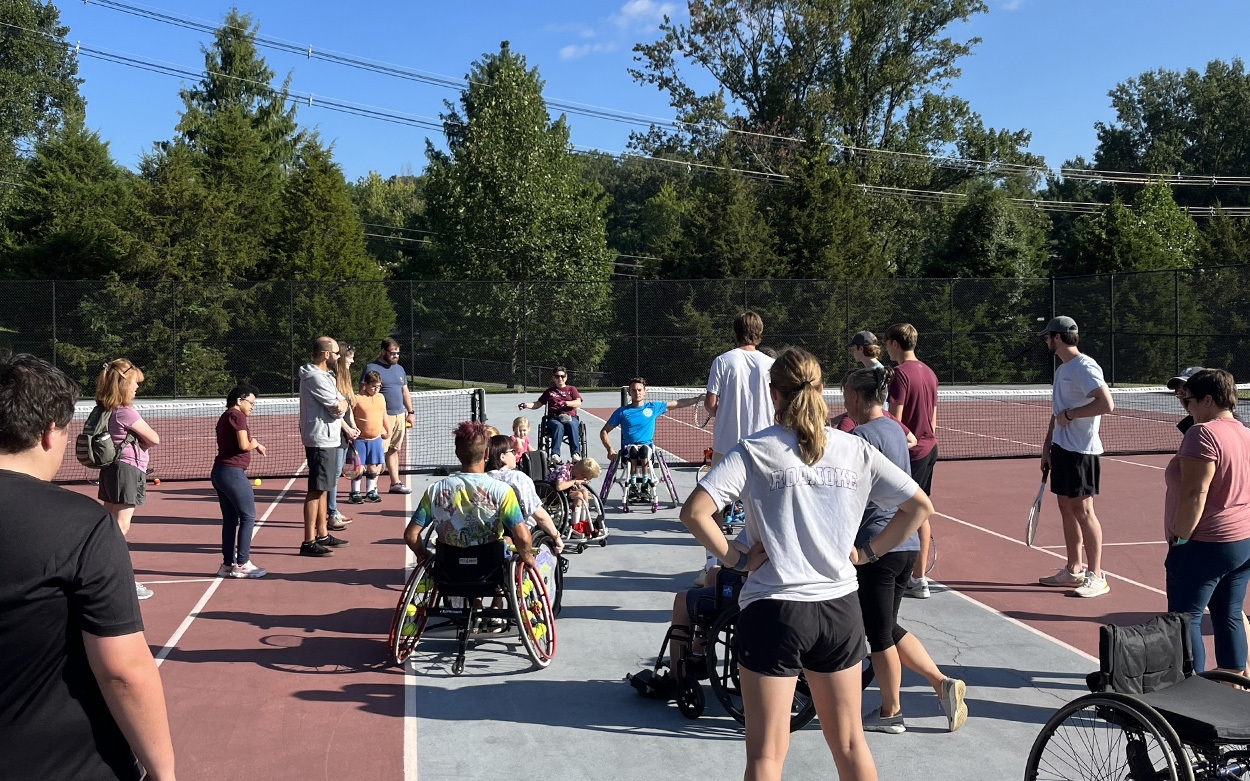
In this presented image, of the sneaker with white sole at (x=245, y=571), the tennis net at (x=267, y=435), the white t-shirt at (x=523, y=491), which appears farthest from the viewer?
the tennis net at (x=267, y=435)

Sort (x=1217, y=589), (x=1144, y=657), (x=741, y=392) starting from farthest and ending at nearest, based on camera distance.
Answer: (x=741, y=392) < (x=1217, y=589) < (x=1144, y=657)

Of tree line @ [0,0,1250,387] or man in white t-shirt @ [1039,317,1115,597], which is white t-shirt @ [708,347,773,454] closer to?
man in white t-shirt @ [1039,317,1115,597]

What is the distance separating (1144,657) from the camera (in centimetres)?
359

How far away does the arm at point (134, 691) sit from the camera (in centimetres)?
198

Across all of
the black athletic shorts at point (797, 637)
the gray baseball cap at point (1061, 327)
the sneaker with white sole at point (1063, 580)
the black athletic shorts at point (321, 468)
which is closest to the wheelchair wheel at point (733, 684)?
the black athletic shorts at point (797, 637)

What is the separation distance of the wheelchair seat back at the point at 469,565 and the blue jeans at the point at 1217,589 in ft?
10.9

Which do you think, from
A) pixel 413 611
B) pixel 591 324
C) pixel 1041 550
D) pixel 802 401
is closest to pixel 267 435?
pixel 591 324

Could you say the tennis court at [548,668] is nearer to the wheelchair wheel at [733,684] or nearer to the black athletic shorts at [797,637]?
the wheelchair wheel at [733,684]

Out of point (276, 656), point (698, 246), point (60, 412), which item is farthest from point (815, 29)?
point (60, 412)

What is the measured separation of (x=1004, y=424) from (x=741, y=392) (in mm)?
14763

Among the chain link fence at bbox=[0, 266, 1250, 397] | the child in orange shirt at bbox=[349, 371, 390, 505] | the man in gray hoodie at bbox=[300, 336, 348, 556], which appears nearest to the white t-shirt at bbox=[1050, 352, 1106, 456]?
the man in gray hoodie at bbox=[300, 336, 348, 556]

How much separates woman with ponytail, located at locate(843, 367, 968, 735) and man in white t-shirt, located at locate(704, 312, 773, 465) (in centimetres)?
154

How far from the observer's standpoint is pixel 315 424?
328 inches

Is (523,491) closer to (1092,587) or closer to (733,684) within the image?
(733,684)
